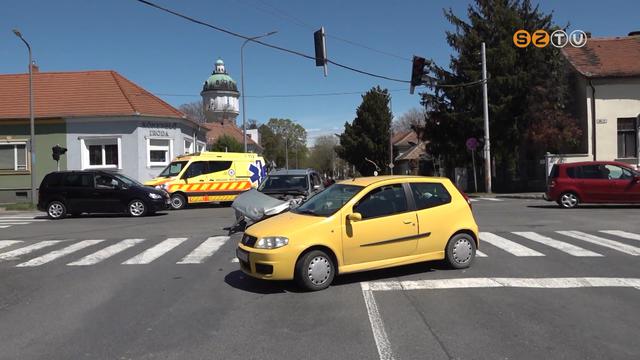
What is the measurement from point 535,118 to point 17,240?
2533 centimetres

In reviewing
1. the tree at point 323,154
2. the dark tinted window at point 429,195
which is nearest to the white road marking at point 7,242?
the dark tinted window at point 429,195

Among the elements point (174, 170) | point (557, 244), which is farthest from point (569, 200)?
point (174, 170)

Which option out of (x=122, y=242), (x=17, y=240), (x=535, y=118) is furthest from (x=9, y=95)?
(x=535, y=118)

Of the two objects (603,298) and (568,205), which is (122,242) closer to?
(603,298)

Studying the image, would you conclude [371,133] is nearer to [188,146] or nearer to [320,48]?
[188,146]

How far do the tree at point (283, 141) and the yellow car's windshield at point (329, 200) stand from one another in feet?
376

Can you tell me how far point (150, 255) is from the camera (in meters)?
10.4

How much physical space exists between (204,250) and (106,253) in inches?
72.3

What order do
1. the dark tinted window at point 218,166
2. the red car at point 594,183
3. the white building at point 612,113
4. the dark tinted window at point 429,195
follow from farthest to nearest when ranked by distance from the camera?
1. the white building at point 612,113
2. the dark tinted window at point 218,166
3. the red car at point 594,183
4. the dark tinted window at point 429,195

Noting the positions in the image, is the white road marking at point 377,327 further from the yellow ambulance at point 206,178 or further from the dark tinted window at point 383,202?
the yellow ambulance at point 206,178

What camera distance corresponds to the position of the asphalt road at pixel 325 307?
4988 millimetres

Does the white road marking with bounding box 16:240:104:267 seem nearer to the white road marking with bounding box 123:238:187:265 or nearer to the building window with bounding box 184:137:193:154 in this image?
the white road marking with bounding box 123:238:187:265

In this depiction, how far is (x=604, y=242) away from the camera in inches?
434

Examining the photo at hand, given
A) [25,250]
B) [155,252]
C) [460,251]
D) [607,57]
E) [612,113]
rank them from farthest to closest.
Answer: [607,57]
[612,113]
[25,250]
[155,252]
[460,251]
